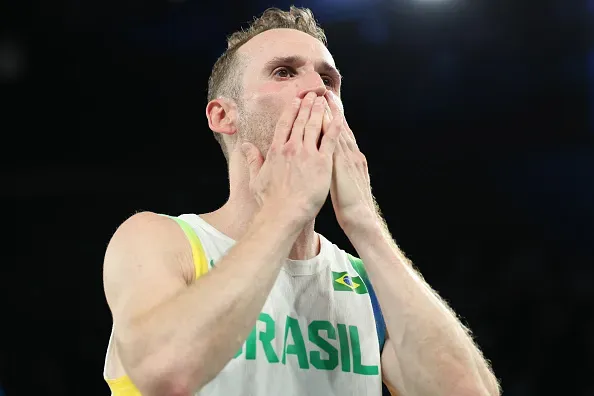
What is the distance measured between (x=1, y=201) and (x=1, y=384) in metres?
1.33

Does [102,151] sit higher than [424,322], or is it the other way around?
[102,151]

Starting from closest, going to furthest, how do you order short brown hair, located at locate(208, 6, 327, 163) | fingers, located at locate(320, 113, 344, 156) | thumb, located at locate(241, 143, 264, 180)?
fingers, located at locate(320, 113, 344, 156)
thumb, located at locate(241, 143, 264, 180)
short brown hair, located at locate(208, 6, 327, 163)

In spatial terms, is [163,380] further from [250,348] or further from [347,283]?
[347,283]

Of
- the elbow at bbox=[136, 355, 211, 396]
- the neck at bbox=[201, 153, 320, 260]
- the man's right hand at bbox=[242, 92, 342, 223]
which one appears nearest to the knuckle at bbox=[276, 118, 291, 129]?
the man's right hand at bbox=[242, 92, 342, 223]

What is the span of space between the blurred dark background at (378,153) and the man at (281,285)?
307cm

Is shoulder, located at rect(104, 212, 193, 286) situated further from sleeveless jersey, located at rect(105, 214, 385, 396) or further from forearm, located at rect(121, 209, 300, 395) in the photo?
forearm, located at rect(121, 209, 300, 395)

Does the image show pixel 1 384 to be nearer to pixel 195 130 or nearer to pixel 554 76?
pixel 195 130

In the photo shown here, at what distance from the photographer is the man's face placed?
2.12 metres

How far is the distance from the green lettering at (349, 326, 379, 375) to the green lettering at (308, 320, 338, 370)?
0.19 feet

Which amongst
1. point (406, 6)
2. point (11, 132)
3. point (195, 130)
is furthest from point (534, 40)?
point (11, 132)

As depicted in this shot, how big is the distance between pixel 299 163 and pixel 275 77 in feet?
1.57

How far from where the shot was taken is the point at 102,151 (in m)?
5.17

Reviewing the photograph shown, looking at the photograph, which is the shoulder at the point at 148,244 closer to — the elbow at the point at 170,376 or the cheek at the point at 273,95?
the elbow at the point at 170,376

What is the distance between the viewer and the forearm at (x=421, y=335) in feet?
5.61
